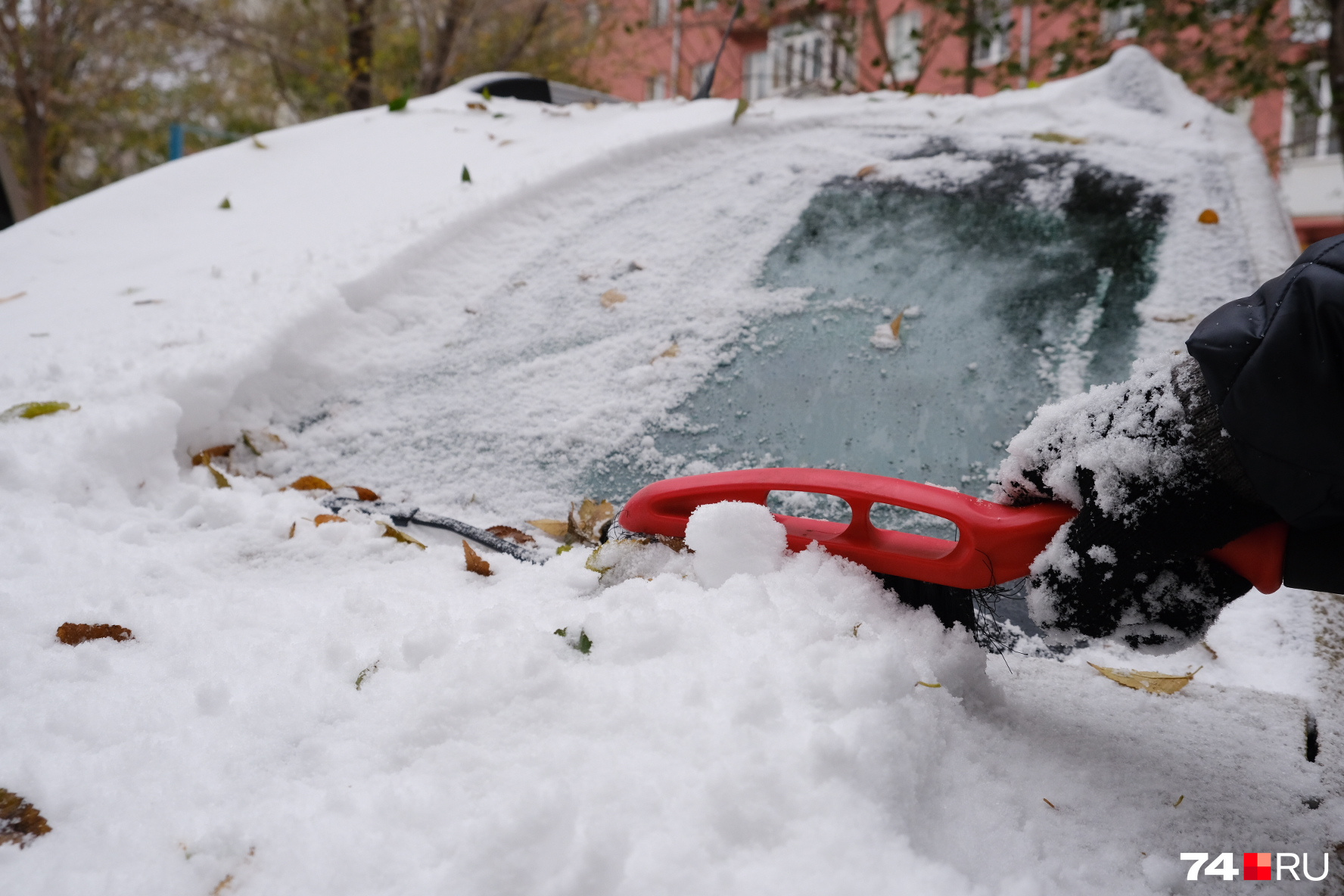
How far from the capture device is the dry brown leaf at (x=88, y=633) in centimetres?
96

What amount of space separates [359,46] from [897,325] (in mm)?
6919

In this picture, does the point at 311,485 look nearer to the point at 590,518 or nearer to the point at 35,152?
the point at 590,518

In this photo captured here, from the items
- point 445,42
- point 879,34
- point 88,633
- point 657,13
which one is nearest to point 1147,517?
point 88,633

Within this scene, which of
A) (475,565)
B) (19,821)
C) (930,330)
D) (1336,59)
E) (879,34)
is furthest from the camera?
(879,34)

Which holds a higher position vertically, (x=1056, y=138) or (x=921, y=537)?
(x=1056, y=138)

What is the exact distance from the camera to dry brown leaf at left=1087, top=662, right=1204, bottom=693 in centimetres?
108

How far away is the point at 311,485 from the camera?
60.8 inches

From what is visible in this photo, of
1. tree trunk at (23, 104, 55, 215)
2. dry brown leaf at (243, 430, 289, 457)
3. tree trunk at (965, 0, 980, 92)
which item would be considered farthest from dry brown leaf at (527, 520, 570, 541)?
tree trunk at (23, 104, 55, 215)

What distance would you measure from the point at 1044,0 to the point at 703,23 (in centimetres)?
233

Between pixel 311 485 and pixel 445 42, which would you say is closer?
pixel 311 485

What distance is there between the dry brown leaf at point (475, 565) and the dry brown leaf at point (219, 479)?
545 millimetres

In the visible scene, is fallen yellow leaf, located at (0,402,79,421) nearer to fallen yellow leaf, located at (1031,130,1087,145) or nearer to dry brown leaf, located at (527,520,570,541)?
dry brown leaf, located at (527,520,570,541)

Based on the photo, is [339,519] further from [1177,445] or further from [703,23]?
[703,23]

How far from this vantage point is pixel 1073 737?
3.07 feet
